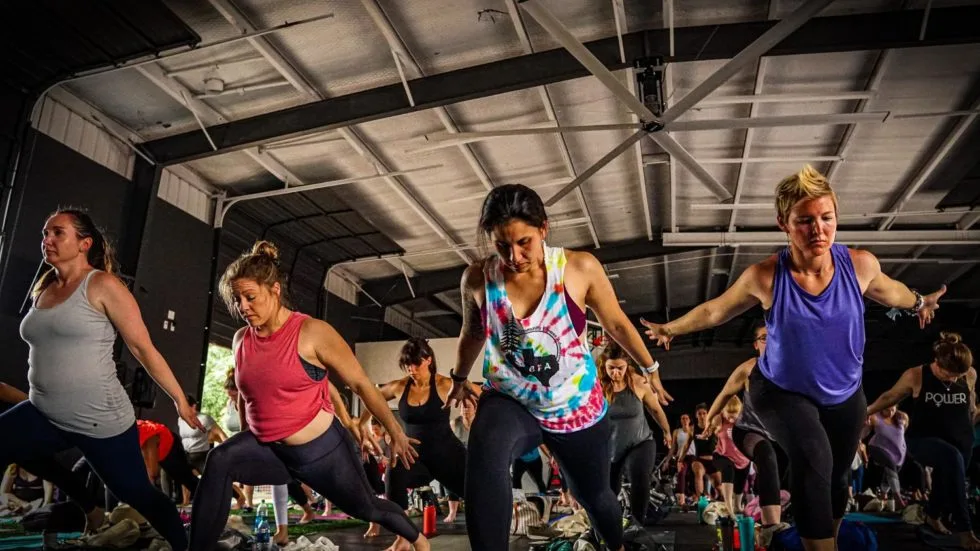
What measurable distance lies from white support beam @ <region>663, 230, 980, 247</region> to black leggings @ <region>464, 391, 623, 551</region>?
10.4 meters

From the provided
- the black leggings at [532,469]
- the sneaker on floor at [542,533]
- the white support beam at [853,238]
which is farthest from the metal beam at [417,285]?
the sneaker on floor at [542,533]

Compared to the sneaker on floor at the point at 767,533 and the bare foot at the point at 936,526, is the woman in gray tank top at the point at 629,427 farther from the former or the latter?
the bare foot at the point at 936,526

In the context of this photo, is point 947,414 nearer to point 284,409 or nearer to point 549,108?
point 284,409

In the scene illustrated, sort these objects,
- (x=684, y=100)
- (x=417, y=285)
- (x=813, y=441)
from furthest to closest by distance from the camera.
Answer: (x=417, y=285), (x=684, y=100), (x=813, y=441)

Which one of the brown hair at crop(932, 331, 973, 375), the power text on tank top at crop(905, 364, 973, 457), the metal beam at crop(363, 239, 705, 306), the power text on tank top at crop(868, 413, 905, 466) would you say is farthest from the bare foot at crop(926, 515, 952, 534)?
the metal beam at crop(363, 239, 705, 306)

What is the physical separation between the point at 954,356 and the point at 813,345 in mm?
2430

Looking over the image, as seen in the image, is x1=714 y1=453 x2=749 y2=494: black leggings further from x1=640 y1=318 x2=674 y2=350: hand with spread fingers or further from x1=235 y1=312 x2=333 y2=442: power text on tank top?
x1=235 y1=312 x2=333 y2=442: power text on tank top

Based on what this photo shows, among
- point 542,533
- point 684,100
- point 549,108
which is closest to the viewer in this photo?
point 542,533

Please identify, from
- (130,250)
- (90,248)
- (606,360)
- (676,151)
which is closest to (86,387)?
(90,248)

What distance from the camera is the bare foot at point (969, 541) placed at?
4.25 m

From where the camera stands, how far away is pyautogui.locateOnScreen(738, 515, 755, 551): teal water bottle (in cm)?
385

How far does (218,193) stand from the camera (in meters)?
10.1

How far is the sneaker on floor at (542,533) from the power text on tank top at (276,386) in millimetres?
2916

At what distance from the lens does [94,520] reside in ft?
12.2
